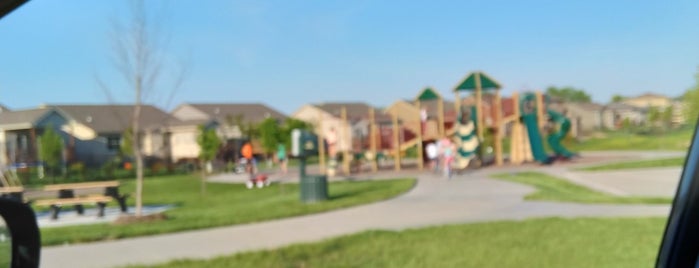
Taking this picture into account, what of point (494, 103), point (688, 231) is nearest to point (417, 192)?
point (494, 103)

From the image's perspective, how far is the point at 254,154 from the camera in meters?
22.1

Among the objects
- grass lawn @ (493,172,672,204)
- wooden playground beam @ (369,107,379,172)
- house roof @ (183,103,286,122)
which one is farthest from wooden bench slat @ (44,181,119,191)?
wooden playground beam @ (369,107,379,172)

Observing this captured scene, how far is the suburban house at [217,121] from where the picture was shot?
17.6m

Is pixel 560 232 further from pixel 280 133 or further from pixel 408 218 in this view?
pixel 280 133

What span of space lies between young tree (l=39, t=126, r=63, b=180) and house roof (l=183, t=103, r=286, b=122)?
17.6 ft

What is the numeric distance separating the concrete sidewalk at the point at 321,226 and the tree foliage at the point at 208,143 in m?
7.79

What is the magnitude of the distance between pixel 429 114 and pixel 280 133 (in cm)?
863

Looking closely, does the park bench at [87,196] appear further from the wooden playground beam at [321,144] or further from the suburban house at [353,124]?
the suburban house at [353,124]

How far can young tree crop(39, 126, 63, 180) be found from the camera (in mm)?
10188

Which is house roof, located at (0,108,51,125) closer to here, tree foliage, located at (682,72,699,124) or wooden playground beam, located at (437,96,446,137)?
tree foliage, located at (682,72,699,124)

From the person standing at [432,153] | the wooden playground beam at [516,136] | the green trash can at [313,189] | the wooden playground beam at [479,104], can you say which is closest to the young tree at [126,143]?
the green trash can at [313,189]

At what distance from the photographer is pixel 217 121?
64.4 ft

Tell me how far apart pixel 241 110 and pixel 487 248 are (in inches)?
515

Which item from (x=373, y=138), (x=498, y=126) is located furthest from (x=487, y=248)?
(x=373, y=138)
